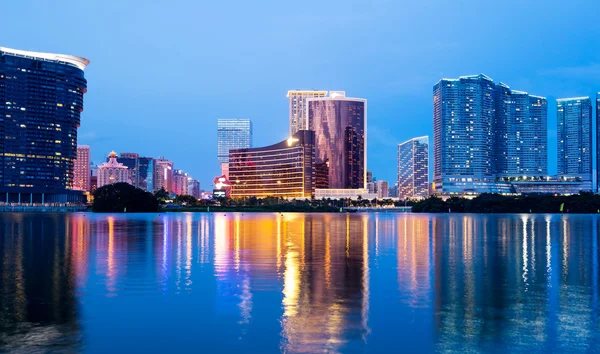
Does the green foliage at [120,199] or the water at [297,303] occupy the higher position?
the green foliage at [120,199]

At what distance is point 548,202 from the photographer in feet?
618

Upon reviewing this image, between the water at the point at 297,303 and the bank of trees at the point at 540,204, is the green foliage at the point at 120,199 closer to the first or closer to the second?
the bank of trees at the point at 540,204

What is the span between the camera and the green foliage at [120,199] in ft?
605

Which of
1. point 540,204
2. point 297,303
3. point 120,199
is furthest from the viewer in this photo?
point 540,204

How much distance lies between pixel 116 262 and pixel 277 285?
480 inches

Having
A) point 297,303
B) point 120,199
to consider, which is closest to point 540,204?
point 120,199

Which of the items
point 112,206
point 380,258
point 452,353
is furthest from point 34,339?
point 112,206

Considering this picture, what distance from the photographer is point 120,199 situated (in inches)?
7269

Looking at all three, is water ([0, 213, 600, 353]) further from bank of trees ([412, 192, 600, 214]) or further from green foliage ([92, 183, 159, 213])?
bank of trees ([412, 192, 600, 214])

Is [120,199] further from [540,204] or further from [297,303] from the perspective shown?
[297,303]

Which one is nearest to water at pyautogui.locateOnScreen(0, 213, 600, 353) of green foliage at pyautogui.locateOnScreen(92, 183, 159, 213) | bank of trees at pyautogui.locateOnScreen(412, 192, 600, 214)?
green foliage at pyautogui.locateOnScreen(92, 183, 159, 213)

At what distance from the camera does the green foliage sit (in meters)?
184

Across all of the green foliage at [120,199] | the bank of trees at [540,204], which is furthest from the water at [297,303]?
the bank of trees at [540,204]

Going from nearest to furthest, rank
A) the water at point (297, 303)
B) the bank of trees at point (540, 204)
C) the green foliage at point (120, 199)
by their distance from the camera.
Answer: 1. the water at point (297, 303)
2. the bank of trees at point (540, 204)
3. the green foliage at point (120, 199)
